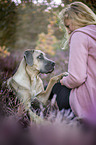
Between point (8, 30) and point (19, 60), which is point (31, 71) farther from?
point (8, 30)

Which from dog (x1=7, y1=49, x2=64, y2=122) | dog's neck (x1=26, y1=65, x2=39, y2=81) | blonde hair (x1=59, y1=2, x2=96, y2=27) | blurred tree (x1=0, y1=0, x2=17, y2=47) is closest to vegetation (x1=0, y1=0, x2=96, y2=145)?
blurred tree (x1=0, y1=0, x2=17, y2=47)

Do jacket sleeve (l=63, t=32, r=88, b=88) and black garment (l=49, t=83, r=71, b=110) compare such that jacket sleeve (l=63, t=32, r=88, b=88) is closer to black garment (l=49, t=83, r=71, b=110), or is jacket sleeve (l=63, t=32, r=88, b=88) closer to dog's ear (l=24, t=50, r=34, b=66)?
black garment (l=49, t=83, r=71, b=110)

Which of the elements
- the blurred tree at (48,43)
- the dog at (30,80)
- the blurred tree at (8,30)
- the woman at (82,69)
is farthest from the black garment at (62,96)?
the blurred tree at (8,30)

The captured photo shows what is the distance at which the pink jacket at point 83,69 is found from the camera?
6.24 feet

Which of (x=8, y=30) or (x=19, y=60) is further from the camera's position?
(x=8, y=30)

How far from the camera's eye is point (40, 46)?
8.10 meters

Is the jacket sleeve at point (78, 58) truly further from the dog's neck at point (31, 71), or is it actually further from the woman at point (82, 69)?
the dog's neck at point (31, 71)

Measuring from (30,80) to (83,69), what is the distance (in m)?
1.16

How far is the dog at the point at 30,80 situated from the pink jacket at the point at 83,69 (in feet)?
2.19

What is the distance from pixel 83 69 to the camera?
6.34 feet

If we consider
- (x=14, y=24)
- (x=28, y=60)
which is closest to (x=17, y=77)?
(x=28, y=60)

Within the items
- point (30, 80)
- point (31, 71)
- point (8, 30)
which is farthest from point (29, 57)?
point (8, 30)

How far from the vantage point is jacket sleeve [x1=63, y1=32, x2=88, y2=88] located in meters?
1.90

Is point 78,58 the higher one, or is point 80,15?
point 80,15
